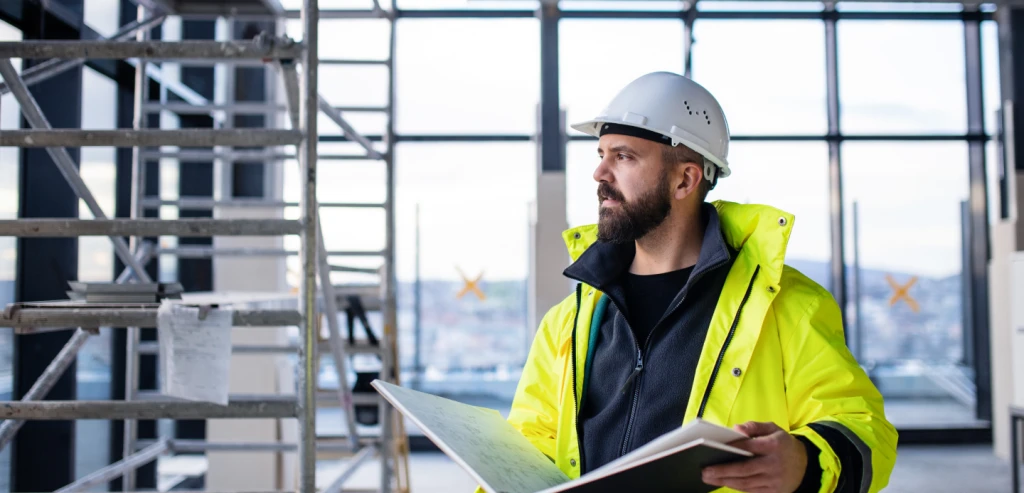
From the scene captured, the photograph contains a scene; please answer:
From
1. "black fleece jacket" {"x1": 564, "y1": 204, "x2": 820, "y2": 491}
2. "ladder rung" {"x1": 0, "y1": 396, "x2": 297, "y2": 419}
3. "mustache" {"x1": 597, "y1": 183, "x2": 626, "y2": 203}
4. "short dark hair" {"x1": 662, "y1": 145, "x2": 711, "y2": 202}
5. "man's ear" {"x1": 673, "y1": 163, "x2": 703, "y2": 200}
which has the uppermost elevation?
"short dark hair" {"x1": 662, "y1": 145, "x2": 711, "y2": 202}

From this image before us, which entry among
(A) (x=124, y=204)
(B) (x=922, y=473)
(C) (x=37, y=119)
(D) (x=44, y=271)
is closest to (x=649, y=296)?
(C) (x=37, y=119)

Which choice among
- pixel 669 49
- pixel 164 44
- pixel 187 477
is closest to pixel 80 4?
pixel 164 44

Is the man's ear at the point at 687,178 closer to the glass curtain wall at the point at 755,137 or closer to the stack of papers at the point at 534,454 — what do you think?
the stack of papers at the point at 534,454

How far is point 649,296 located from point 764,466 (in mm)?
702

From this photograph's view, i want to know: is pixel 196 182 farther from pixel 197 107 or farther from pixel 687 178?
pixel 687 178

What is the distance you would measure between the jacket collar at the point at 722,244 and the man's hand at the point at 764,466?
0.41 metres

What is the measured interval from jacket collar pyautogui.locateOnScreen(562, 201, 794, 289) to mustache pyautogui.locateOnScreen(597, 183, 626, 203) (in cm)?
12

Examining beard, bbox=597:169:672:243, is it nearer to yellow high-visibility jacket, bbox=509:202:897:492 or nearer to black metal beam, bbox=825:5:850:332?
yellow high-visibility jacket, bbox=509:202:897:492

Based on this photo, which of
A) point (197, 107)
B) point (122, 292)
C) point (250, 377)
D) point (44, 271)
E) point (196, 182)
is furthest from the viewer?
point (196, 182)

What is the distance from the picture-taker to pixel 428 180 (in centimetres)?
693

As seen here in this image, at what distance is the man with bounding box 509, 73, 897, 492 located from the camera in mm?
1548

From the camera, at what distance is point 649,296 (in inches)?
77.8

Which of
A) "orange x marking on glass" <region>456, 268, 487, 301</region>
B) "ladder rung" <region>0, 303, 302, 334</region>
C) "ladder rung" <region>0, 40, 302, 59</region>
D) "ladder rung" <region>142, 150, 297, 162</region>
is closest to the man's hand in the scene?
"ladder rung" <region>0, 303, 302, 334</region>

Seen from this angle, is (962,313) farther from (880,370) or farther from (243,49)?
(243,49)
